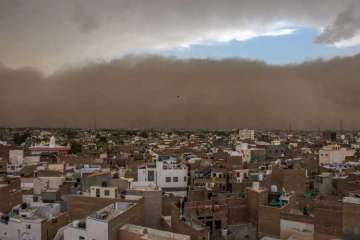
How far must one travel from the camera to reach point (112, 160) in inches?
1478

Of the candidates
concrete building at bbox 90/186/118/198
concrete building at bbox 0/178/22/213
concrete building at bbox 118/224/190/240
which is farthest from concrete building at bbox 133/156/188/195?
concrete building at bbox 118/224/190/240

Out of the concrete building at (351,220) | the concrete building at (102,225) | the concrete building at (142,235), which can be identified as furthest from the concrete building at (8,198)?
the concrete building at (351,220)

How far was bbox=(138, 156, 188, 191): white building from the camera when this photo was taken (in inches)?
1038

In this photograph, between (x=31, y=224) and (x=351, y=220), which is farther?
(x=31, y=224)

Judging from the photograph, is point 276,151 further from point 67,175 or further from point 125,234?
point 125,234

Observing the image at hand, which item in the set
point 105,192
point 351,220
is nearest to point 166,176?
point 105,192

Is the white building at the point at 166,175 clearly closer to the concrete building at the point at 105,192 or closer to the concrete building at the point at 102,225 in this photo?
the concrete building at the point at 105,192

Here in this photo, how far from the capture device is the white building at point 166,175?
86.5 ft

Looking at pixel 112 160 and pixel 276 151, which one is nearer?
pixel 112 160

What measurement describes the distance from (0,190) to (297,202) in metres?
12.4

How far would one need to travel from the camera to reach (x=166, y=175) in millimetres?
26656

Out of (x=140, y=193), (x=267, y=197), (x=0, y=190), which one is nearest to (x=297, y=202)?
(x=267, y=197)

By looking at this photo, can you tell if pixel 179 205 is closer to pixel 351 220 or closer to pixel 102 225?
pixel 102 225

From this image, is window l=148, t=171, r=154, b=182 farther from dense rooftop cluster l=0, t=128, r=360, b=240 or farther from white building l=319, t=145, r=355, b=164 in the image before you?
white building l=319, t=145, r=355, b=164
